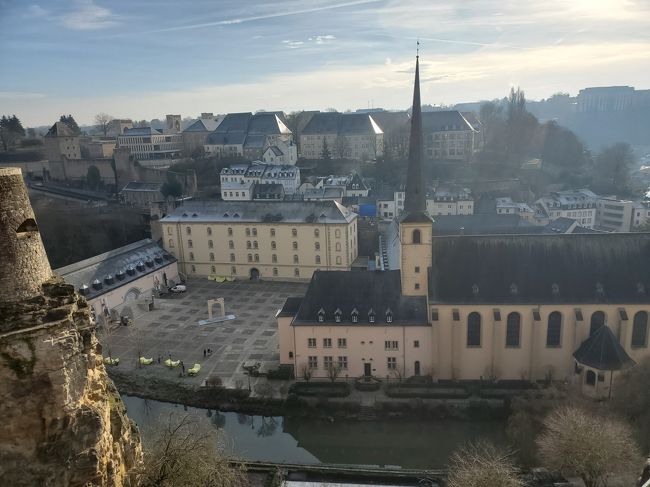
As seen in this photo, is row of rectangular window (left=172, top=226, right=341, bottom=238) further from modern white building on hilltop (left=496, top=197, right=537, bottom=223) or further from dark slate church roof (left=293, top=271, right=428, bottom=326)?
modern white building on hilltop (left=496, top=197, right=537, bottom=223)

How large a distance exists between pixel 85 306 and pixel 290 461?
18.6m

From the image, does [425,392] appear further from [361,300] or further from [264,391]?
[264,391]

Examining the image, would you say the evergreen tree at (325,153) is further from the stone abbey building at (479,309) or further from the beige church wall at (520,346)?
the beige church wall at (520,346)

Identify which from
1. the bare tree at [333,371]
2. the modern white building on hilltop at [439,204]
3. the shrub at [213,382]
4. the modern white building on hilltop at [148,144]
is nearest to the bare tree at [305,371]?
the bare tree at [333,371]

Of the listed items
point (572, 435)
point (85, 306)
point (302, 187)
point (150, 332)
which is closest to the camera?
point (85, 306)

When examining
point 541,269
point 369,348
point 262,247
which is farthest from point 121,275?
point 541,269

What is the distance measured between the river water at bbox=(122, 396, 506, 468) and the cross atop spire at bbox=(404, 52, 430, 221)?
12.3 metres

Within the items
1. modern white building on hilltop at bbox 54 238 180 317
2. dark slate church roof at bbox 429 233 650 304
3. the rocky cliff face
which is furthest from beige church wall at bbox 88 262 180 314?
the rocky cliff face

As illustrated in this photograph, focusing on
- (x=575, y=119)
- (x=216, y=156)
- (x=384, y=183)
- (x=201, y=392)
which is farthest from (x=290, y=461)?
(x=575, y=119)

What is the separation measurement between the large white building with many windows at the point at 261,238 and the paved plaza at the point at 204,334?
3.11 meters

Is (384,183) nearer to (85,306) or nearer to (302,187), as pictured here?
(302,187)

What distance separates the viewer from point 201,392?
33.2 meters

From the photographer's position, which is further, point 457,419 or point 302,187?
point 302,187

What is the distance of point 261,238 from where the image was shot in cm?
5572
